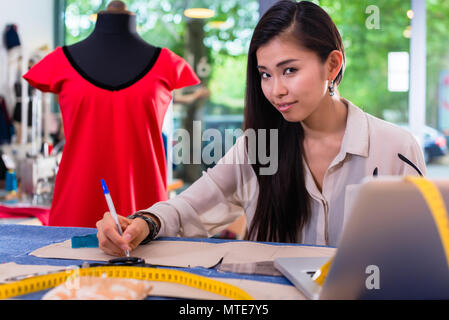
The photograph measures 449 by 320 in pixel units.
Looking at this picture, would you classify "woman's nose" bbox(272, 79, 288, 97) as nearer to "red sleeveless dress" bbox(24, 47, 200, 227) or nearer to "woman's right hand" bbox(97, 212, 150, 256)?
"woman's right hand" bbox(97, 212, 150, 256)

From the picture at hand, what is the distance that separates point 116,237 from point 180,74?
100 cm

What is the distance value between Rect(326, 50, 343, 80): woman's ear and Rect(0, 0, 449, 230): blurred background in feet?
5.85

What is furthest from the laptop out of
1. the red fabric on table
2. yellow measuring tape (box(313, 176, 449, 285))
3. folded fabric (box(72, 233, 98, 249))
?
the red fabric on table

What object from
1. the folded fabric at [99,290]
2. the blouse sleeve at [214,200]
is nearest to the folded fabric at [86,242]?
the blouse sleeve at [214,200]

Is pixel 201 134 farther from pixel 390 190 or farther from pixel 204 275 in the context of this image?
pixel 390 190

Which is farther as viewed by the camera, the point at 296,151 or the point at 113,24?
the point at 113,24

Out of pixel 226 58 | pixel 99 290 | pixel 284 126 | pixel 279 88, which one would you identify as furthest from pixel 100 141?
pixel 226 58

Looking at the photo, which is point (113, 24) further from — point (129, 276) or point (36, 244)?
point (129, 276)

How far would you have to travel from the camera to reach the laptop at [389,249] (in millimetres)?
575

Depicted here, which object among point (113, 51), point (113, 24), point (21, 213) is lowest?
point (21, 213)

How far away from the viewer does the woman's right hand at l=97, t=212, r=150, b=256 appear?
1.06m

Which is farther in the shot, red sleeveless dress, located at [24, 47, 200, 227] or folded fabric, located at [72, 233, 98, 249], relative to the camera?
red sleeveless dress, located at [24, 47, 200, 227]

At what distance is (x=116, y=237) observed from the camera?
106 cm
